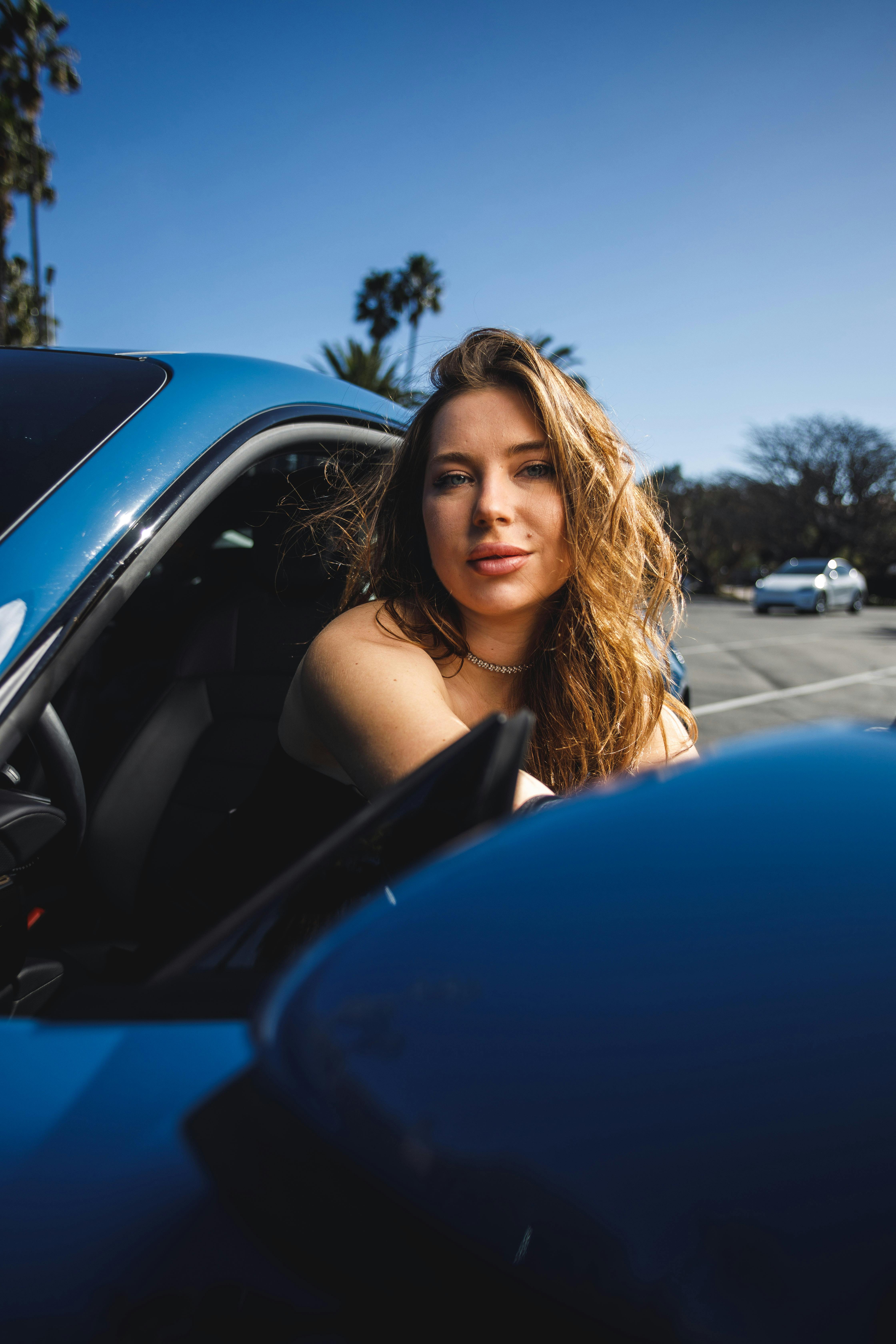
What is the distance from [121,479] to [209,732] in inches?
40.8

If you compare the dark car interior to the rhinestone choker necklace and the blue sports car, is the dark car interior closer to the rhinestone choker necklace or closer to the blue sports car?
the blue sports car

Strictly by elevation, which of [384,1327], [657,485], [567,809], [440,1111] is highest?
[657,485]

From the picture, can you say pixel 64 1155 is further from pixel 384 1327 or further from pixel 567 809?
pixel 567 809

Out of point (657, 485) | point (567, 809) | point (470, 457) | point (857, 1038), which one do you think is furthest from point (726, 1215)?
point (657, 485)

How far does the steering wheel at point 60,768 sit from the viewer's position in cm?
134

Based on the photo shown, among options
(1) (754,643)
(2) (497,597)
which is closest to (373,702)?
(2) (497,597)

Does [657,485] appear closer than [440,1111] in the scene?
No

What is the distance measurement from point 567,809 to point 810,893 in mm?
143

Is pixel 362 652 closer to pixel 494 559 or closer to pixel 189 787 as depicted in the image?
pixel 494 559

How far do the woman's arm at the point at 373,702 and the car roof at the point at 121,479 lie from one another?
32 centimetres

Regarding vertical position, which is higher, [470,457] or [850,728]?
[470,457]

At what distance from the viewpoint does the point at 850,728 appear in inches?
22.3

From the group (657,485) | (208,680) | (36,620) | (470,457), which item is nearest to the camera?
(36,620)

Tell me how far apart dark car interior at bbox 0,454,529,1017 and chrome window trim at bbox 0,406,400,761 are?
0.16 metres
